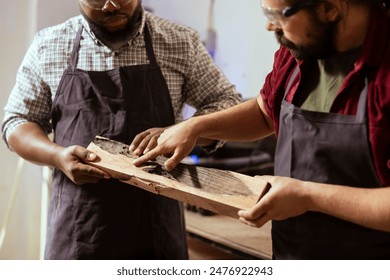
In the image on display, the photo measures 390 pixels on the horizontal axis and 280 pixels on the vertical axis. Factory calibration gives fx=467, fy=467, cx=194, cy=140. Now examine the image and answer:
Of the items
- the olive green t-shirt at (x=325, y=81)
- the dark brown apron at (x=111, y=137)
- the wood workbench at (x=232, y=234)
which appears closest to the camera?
the olive green t-shirt at (x=325, y=81)

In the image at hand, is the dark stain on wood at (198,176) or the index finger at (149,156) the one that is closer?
the dark stain on wood at (198,176)

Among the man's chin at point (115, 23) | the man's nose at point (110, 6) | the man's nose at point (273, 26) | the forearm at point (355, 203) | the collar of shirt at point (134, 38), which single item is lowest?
the forearm at point (355, 203)

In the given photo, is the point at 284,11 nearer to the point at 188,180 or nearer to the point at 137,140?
the point at 188,180

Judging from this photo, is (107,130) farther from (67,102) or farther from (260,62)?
(260,62)

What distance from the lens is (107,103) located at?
119cm

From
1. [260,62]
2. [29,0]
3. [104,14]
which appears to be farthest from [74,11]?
[260,62]

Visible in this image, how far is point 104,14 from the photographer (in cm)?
118

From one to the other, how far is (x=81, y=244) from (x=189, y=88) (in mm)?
505

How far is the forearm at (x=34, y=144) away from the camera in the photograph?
118cm

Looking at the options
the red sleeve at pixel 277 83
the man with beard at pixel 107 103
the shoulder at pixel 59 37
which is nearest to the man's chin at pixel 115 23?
the man with beard at pixel 107 103

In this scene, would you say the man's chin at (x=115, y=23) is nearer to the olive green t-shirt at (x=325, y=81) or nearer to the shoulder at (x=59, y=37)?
the shoulder at (x=59, y=37)

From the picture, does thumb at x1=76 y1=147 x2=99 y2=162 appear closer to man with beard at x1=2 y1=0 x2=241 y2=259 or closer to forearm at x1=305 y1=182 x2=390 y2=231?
man with beard at x1=2 y1=0 x2=241 y2=259

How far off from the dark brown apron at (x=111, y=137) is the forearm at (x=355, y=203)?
1.86 feet

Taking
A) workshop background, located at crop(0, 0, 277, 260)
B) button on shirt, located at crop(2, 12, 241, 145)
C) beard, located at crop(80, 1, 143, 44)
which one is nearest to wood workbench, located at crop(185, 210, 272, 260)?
workshop background, located at crop(0, 0, 277, 260)
